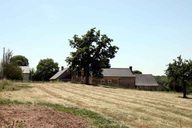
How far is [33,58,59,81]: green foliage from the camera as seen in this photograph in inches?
5635

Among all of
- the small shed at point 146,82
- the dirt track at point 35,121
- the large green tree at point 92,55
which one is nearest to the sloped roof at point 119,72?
the small shed at point 146,82

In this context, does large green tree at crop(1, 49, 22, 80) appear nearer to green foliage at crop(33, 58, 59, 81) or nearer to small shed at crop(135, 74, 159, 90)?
small shed at crop(135, 74, 159, 90)

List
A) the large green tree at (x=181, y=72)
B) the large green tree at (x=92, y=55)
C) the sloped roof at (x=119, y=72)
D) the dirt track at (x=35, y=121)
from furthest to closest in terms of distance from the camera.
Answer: the sloped roof at (x=119, y=72) < the large green tree at (x=92, y=55) < the large green tree at (x=181, y=72) < the dirt track at (x=35, y=121)

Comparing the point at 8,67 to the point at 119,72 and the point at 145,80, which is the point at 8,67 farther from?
the point at 145,80

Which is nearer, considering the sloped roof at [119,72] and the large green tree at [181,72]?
the large green tree at [181,72]

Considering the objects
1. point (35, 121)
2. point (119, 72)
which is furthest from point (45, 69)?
point (35, 121)

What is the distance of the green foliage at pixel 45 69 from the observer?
14312 cm

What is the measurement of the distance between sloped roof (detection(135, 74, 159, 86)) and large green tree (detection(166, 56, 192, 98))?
58.7 m

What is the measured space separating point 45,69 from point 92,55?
70.6 m

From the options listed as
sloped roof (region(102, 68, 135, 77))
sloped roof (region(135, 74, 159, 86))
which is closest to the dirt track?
sloped roof (region(102, 68, 135, 77))

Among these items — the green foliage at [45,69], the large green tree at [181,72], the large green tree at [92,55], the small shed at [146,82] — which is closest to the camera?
the large green tree at [181,72]

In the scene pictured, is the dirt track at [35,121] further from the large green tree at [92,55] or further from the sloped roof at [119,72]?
the sloped roof at [119,72]

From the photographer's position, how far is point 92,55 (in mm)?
78000

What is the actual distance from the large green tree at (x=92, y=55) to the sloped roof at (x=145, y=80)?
3529 centimetres
